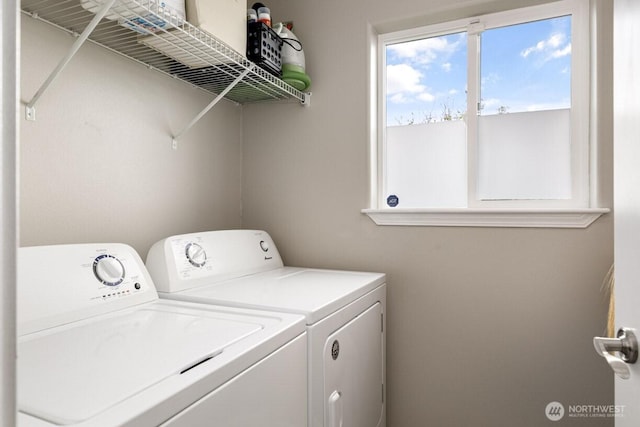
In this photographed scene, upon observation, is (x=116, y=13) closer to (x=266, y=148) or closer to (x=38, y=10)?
(x=38, y=10)

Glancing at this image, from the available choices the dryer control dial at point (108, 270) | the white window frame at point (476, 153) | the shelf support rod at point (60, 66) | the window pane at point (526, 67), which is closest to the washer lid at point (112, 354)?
the dryer control dial at point (108, 270)

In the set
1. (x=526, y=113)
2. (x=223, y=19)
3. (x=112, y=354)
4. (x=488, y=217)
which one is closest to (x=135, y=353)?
(x=112, y=354)

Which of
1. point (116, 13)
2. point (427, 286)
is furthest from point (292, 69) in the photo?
point (427, 286)

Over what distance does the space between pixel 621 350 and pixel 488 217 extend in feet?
3.50

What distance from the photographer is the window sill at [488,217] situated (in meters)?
1.52

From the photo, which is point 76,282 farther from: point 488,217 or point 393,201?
point 488,217

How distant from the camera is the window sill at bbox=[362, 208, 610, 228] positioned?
4.98 ft

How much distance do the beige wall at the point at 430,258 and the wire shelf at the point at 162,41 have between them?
1.07 ft

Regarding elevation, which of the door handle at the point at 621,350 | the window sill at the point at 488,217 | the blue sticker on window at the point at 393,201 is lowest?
the door handle at the point at 621,350

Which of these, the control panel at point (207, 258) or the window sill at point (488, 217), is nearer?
the control panel at point (207, 258)

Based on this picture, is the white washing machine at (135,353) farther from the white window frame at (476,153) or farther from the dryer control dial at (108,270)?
the white window frame at (476,153)

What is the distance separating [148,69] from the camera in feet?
5.30

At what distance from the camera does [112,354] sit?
81 cm

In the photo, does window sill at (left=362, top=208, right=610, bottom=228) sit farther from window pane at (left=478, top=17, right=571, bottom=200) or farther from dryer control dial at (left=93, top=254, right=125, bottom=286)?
dryer control dial at (left=93, top=254, right=125, bottom=286)
